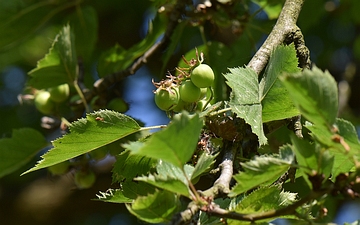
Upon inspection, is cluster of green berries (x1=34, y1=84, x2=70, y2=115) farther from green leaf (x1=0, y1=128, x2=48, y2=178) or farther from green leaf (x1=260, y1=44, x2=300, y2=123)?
green leaf (x1=260, y1=44, x2=300, y2=123)

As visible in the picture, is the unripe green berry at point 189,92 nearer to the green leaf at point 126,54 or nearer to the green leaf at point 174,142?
the green leaf at point 174,142

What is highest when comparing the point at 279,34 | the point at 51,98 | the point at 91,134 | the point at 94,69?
the point at 279,34

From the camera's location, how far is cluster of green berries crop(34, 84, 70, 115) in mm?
1595

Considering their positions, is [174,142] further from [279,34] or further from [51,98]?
[51,98]

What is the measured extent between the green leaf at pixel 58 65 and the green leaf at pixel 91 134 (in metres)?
0.54

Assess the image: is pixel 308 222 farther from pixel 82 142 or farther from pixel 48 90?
pixel 48 90

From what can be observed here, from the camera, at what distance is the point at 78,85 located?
5.49 feet

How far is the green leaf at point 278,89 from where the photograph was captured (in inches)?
38.5

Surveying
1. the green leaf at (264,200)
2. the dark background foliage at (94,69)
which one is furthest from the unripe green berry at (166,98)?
the dark background foliage at (94,69)

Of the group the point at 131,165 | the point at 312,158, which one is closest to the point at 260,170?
the point at 312,158

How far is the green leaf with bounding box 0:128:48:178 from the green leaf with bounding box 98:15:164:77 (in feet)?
1.04

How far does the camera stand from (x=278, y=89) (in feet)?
3.28

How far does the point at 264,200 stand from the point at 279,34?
43 centimetres

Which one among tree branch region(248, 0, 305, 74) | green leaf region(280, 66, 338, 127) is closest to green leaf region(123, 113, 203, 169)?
green leaf region(280, 66, 338, 127)
